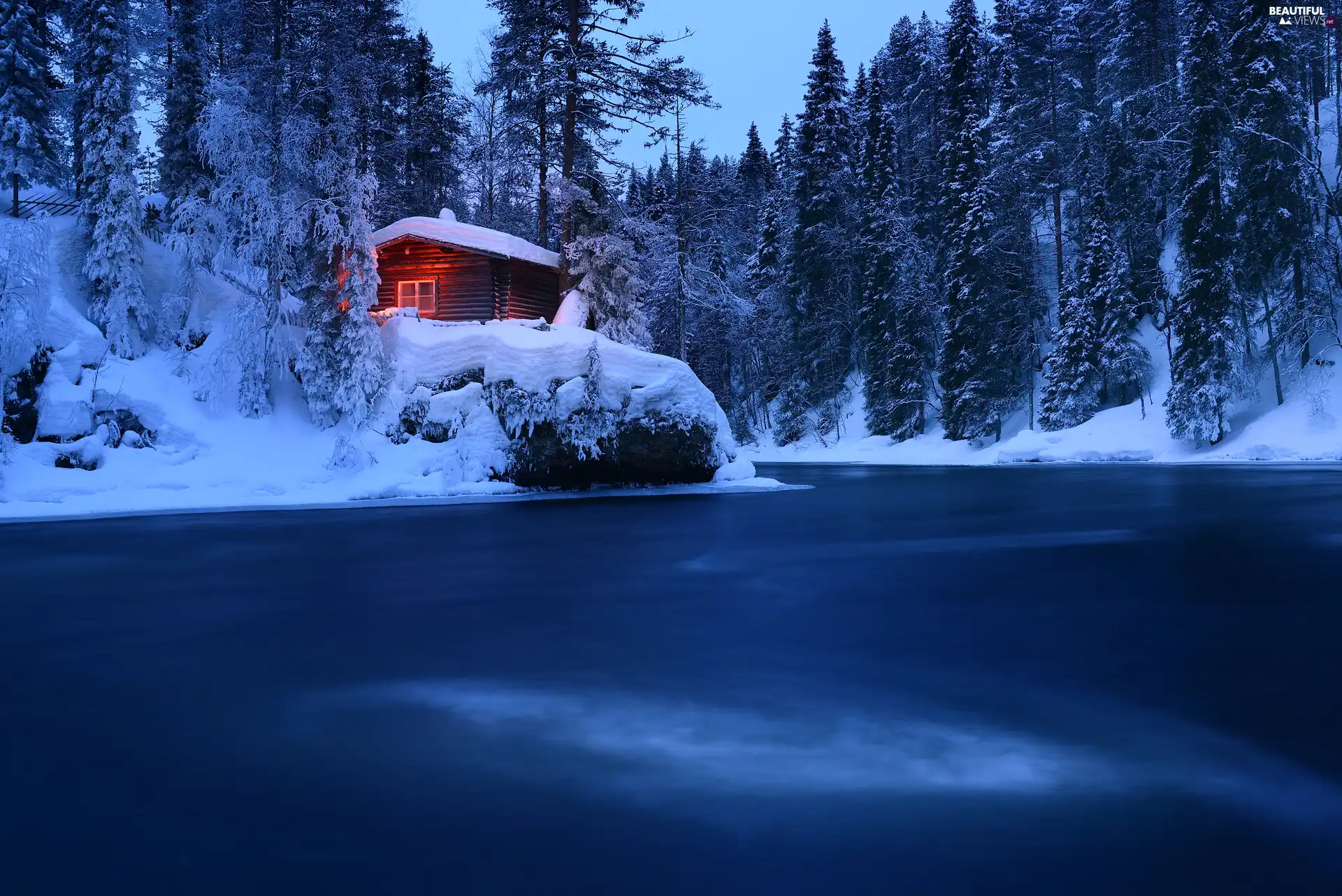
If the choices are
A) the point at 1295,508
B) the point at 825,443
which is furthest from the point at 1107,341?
A: the point at 1295,508

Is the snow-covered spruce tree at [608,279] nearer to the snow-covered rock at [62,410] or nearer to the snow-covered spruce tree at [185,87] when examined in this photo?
the snow-covered spruce tree at [185,87]

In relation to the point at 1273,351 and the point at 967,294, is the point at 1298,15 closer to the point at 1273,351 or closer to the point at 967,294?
the point at 1273,351

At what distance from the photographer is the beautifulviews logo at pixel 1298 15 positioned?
103ft

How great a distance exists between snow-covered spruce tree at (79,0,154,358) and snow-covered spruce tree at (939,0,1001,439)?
33676 millimetres

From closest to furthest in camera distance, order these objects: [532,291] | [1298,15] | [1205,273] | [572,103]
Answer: [572,103] < [532,291] < [1205,273] < [1298,15]

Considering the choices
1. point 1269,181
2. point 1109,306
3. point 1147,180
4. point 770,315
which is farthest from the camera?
point 770,315

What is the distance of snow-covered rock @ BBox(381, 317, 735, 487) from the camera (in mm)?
19750

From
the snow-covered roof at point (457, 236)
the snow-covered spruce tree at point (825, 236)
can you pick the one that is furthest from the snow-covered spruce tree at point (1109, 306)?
the snow-covered roof at point (457, 236)

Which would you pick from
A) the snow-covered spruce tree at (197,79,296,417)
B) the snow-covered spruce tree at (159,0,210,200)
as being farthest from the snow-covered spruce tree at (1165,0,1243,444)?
the snow-covered spruce tree at (159,0,210,200)

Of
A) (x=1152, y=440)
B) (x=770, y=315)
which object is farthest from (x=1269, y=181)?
(x=770, y=315)

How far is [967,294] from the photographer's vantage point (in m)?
41.6

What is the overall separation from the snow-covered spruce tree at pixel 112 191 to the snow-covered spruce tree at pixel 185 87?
5368mm

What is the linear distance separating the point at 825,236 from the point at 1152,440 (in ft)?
69.1

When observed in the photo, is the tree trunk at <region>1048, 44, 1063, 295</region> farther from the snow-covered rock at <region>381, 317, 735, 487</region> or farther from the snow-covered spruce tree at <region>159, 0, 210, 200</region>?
the snow-covered spruce tree at <region>159, 0, 210, 200</region>
